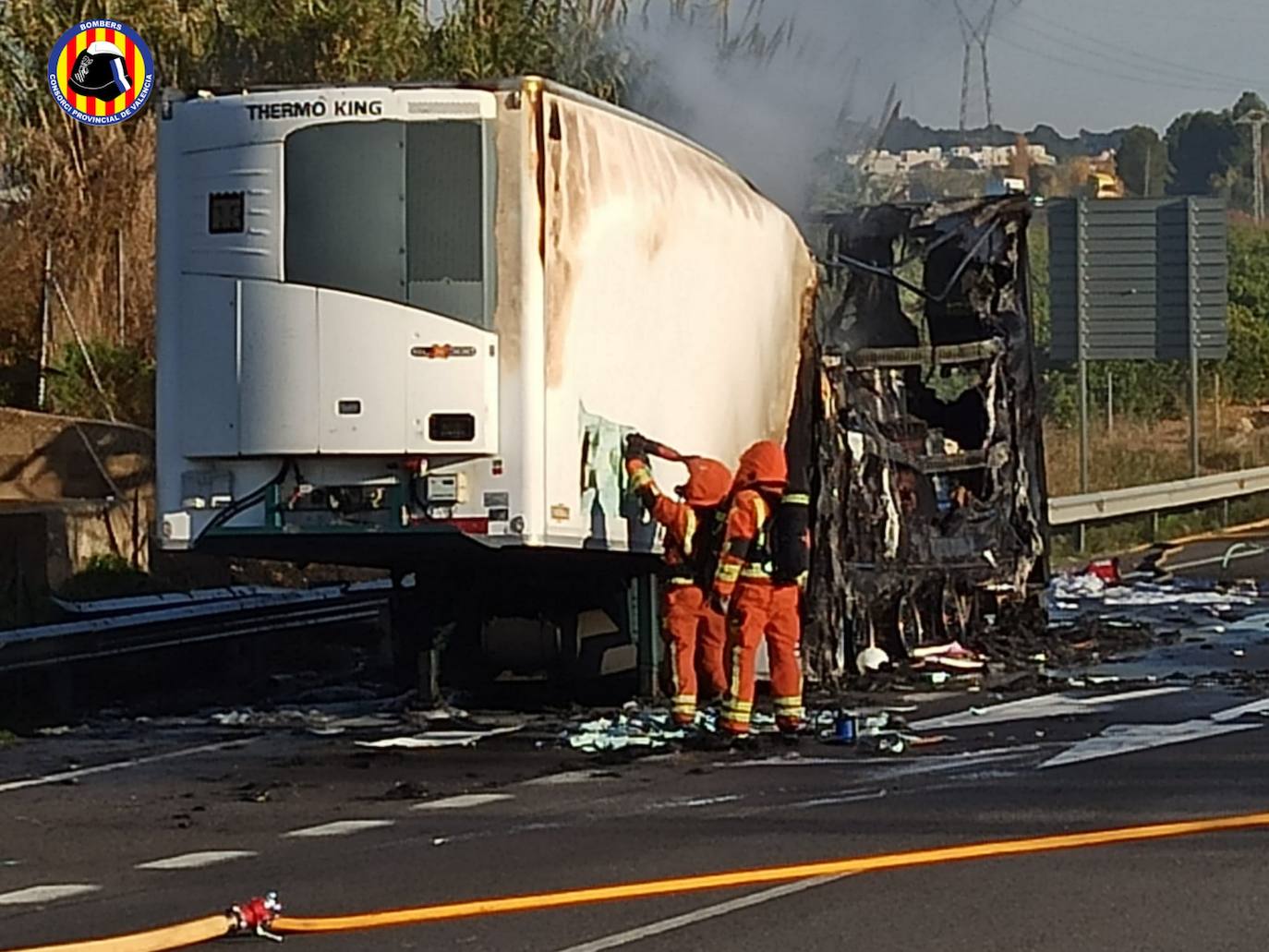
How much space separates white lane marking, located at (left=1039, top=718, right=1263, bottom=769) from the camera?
12.3 meters

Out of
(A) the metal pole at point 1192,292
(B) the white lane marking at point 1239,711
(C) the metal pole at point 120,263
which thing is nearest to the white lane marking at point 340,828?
(B) the white lane marking at point 1239,711

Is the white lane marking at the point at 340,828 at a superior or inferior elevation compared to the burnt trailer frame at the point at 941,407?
inferior

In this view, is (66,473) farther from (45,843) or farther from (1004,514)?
(45,843)

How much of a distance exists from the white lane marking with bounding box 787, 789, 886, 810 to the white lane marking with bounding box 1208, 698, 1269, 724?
3391 millimetres

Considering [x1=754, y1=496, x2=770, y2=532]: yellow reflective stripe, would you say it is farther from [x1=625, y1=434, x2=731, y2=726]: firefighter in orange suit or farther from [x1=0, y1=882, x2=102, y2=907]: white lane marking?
[x1=0, y1=882, x2=102, y2=907]: white lane marking

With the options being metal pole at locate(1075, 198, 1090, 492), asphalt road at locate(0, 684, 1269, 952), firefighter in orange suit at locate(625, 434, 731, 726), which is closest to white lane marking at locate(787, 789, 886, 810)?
asphalt road at locate(0, 684, 1269, 952)

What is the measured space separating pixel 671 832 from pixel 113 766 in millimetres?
4237

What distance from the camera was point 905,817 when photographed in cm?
1026

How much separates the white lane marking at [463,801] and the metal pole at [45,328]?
15.2 meters

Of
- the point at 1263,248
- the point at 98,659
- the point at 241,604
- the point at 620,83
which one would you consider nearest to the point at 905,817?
the point at 98,659

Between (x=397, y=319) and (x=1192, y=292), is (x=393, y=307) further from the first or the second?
(x=1192, y=292)

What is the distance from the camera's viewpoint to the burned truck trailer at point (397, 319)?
1244cm

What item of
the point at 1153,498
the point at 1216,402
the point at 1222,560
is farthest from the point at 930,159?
the point at 1216,402

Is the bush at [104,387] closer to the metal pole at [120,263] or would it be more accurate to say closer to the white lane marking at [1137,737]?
the metal pole at [120,263]
